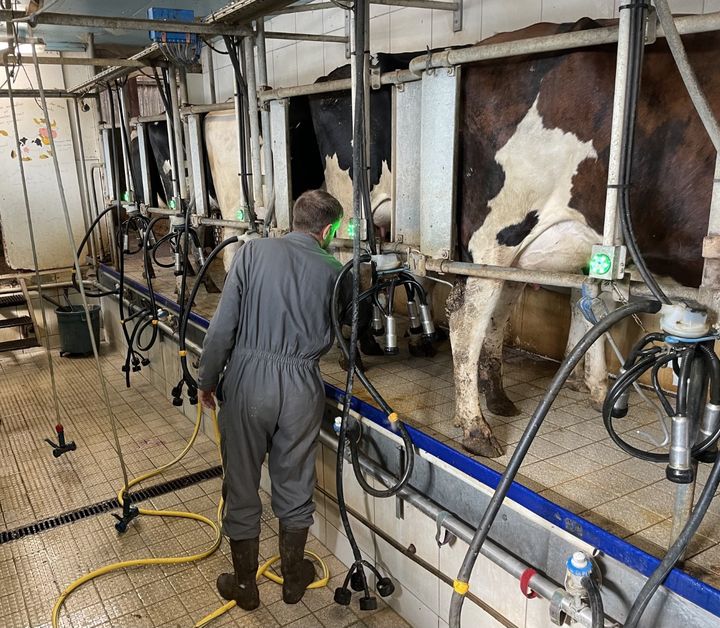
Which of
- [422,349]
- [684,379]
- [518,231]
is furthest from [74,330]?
[684,379]

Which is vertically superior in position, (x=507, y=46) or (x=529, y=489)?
(x=507, y=46)

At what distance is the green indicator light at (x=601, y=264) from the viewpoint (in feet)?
6.03

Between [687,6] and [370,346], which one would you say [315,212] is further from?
[687,6]

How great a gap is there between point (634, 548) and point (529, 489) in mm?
423

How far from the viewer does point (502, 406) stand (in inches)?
121

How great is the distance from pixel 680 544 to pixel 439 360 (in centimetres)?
241

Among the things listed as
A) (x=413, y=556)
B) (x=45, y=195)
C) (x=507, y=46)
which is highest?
(x=507, y=46)

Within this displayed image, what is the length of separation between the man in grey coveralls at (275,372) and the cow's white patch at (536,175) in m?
0.73

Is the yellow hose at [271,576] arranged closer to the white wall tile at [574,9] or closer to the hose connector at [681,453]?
the hose connector at [681,453]

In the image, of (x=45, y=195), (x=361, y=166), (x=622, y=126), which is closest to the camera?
(x=622, y=126)

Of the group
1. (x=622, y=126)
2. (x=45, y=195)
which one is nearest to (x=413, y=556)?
(x=622, y=126)

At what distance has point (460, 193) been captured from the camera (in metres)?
2.72

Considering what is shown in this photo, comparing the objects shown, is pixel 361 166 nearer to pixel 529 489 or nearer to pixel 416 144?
pixel 416 144

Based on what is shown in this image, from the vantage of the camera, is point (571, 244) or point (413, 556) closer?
point (571, 244)
